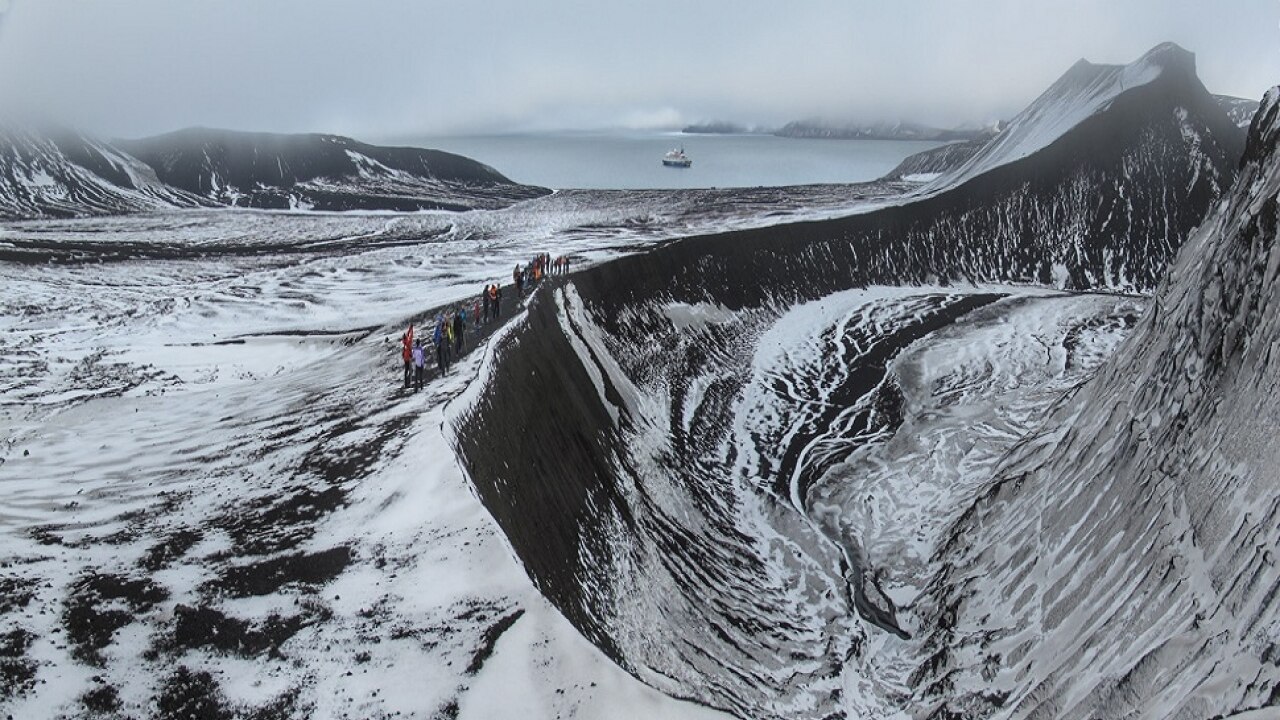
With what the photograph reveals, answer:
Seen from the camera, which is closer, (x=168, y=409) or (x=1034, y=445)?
(x=168, y=409)

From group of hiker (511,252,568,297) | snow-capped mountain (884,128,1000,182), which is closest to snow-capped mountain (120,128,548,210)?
snow-capped mountain (884,128,1000,182)

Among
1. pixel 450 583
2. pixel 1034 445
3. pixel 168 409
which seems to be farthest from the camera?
pixel 1034 445

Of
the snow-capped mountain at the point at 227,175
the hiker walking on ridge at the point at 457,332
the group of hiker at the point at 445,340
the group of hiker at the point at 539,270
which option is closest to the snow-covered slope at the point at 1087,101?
the group of hiker at the point at 539,270

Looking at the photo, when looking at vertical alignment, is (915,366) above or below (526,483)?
below

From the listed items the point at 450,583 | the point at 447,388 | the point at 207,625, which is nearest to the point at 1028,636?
the point at 450,583

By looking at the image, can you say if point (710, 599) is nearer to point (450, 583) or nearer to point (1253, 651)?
point (450, 583)

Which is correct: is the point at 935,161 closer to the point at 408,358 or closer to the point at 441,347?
the point at 441,347

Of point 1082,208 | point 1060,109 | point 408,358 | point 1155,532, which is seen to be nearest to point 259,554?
point 408,358
